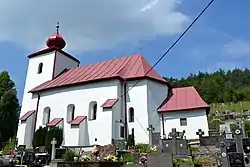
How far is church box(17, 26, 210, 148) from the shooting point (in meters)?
22.8

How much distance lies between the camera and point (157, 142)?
2002 cm

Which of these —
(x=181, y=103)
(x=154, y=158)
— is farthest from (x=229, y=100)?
(x=154, y=158)

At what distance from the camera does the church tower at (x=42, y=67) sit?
28045 mm

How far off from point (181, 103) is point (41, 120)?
13.2 m

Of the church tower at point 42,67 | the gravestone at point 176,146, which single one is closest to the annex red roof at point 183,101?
the gravestone at point 176,146

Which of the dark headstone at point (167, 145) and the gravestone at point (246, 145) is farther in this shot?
the dark headstone at point (167, 145)

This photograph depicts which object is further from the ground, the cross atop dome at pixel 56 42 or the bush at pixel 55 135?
the cross atop dome at pixel 56 42

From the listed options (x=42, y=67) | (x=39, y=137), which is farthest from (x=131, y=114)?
(x=42, y=67)

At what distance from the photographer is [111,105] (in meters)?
22.6

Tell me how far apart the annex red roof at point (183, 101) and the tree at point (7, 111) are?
25.3m

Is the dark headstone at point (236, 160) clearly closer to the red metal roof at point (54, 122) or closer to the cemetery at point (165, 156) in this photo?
the cemetery at point (165, 156)

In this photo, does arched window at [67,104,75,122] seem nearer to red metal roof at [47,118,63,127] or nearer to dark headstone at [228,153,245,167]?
red metal roof at [47,118,63,127]

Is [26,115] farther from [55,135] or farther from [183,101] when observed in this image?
[183,101]

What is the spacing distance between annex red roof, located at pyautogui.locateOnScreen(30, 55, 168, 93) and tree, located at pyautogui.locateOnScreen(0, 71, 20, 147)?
13460 mm
